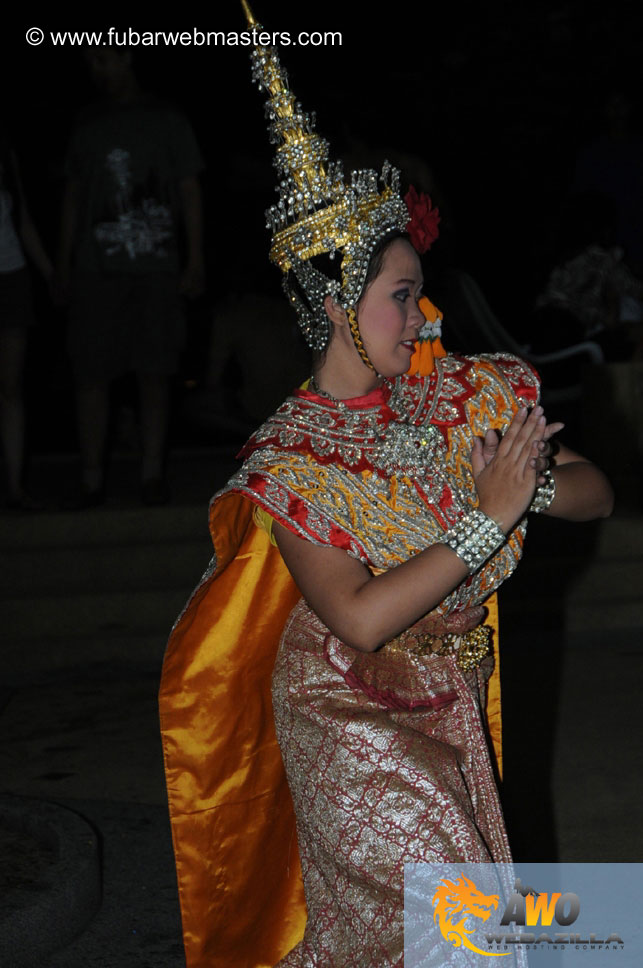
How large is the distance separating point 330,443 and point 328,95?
10.2 metres

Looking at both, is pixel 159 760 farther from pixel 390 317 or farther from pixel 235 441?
pixel 235 441

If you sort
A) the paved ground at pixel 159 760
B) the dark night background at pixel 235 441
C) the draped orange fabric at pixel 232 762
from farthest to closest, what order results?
the dark night background at pixel 235 441 → the paved ground at pixel 159 760 → the draped orange fabric at pixel 232 762

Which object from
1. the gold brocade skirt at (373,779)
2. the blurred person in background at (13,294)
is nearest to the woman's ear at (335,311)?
the gold brocade skirt at (373,779)

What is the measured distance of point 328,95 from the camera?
12.4m

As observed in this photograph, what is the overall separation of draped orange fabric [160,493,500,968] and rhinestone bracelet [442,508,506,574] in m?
0.58

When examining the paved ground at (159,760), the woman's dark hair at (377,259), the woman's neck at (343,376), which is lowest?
the paved ground at (159,760)

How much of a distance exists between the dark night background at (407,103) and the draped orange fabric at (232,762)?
26.7 ft

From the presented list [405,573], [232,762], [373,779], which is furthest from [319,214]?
[232,762]

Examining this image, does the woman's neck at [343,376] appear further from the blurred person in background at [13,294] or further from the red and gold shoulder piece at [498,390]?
the blurred person in background at [13,294]

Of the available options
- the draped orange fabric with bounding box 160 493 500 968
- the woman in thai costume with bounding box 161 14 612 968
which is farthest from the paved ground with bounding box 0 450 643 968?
the woman in thai costume with bounding box 161 14 612 968

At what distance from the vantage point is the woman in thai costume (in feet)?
8.43

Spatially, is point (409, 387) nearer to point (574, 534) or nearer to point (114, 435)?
point (574, 534)

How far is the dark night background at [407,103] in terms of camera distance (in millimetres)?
11852

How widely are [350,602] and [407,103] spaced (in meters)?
11.1
